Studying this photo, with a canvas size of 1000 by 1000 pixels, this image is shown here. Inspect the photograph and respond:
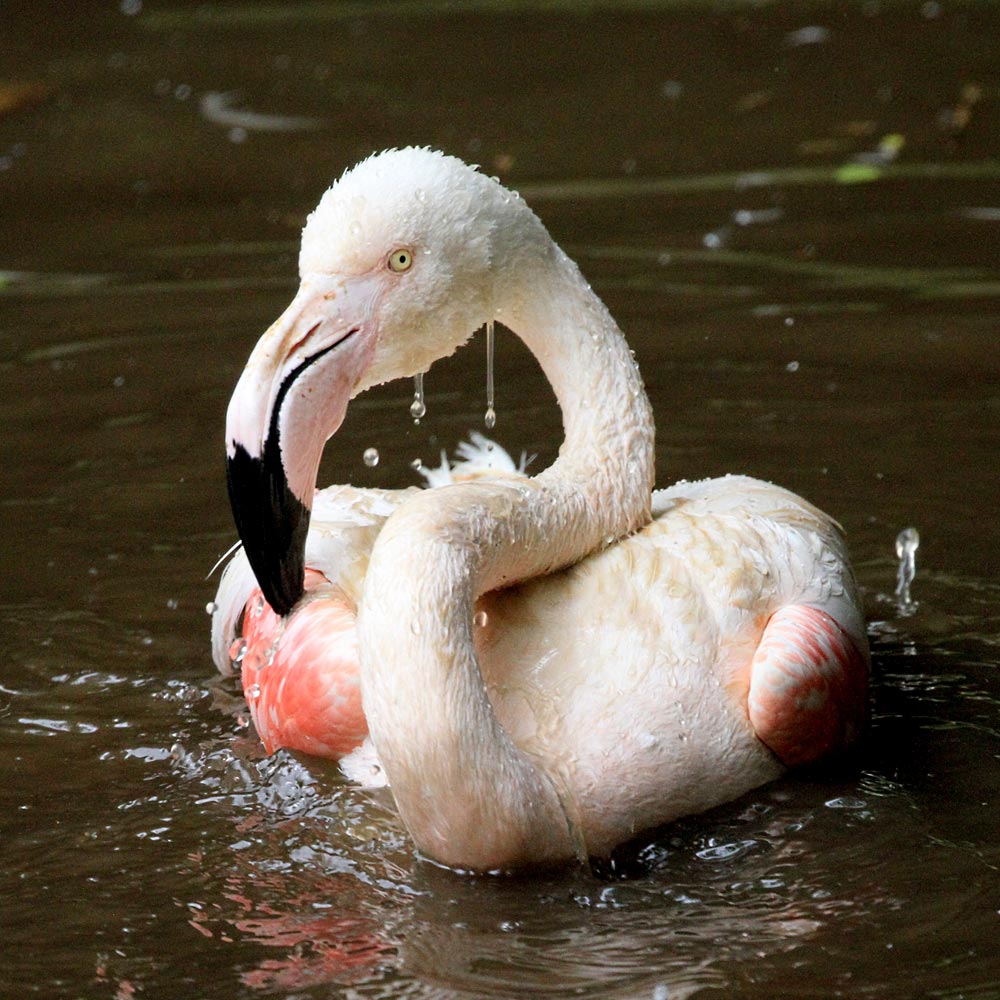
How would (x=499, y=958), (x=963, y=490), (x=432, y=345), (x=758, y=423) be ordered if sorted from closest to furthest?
(x=499, y=958)
(x=432, y=345)
(x=963, y=490)
(x=758, y=423)

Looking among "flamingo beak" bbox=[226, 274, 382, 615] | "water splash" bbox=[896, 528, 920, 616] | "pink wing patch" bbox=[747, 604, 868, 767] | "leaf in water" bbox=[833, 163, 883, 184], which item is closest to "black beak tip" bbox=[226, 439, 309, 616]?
"flamingo beak" bbox=[226, 274, 382, 615]

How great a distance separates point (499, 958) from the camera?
3.31 metres

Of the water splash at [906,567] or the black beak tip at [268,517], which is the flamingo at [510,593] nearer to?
the black beak tip at [268,517]

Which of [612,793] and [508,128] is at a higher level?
[508,128]

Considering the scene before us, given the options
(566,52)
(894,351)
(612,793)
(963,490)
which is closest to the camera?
(612,793)

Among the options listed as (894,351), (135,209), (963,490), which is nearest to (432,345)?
(963,490)

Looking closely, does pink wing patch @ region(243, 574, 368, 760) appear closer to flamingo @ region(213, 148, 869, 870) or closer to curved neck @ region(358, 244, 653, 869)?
flamingo @ region(213, 148, 869, 870)

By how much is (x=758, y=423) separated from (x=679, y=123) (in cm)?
378

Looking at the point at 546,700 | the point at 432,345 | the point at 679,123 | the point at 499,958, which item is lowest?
the point at 499,958

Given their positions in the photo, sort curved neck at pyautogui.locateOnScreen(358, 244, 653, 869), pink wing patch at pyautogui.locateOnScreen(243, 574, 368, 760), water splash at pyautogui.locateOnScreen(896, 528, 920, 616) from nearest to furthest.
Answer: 1. curved neck at pyautogui.locateOnScreen(358, 244, 653, 869)
2. pink wing patch at pyautogui.locateOnScreen(243, 574, 368, 760)
3. water splash at pyautogui.locateOnScreen(896, 528, 920, 616)

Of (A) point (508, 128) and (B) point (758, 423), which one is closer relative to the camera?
(B) point (758, 423)

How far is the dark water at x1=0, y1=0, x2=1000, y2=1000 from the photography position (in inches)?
135

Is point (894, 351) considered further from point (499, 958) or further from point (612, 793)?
point (499, 958)

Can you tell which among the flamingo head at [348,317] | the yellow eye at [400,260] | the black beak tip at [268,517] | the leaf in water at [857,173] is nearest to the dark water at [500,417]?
the leaf in water at [857,173]
